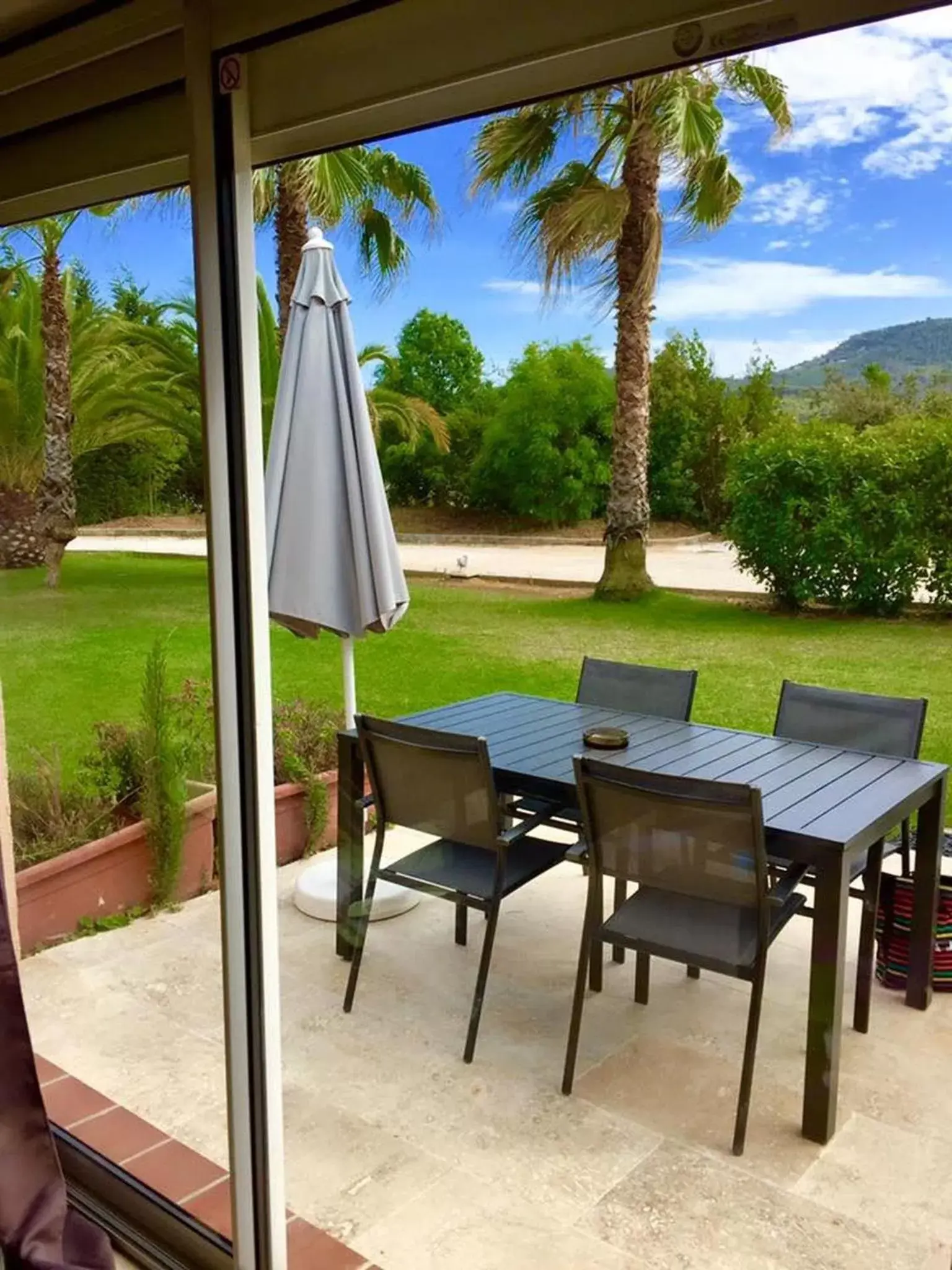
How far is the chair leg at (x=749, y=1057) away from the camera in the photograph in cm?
217

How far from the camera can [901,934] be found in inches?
99.8

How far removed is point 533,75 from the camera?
3.80 ft

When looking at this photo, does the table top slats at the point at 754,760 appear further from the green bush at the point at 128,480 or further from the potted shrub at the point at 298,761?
the green bush at the point at 128,480

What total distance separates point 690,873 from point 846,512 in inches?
34.1

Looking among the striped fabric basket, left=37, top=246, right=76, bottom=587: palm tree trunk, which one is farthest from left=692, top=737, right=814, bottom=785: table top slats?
left=37, top=246, right=76, bottom=587: palm tree trunk

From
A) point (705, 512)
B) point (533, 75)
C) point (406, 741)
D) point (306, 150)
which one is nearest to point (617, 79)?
point (533, 75)

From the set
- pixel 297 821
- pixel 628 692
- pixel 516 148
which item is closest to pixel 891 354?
pixel 516 148

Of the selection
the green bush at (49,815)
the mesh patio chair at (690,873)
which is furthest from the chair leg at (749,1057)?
the green bush at (49,815)

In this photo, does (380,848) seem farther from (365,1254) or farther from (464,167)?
(464,167)

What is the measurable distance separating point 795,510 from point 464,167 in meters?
0.91

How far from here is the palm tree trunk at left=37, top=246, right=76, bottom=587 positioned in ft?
8.58

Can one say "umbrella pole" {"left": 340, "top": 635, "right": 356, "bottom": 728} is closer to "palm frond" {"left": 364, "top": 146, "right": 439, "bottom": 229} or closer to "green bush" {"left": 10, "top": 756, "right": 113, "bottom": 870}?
"green bush" {"left": 10, "top": 756, "right": 113, "bottom": 870}

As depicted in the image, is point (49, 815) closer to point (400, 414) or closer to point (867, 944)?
point (400, 414)

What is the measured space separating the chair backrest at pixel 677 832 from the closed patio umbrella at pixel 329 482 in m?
0.68
